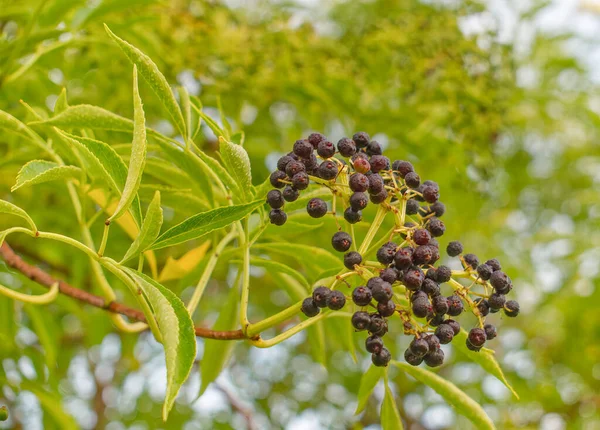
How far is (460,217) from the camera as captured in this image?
3008 mm

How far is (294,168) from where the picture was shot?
1.03m

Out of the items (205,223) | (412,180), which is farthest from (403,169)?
(205,223)

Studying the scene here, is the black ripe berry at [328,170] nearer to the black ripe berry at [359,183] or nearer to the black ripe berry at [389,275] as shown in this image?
the black ripe berry at [359,183]

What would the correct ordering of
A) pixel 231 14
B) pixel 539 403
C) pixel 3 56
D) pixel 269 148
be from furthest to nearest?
pixel 539 403 < pixel 231 14 < pixel 269 148 < pixel 3 56

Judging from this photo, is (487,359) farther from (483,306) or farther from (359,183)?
(359,183)

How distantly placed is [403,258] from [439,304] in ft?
0.32

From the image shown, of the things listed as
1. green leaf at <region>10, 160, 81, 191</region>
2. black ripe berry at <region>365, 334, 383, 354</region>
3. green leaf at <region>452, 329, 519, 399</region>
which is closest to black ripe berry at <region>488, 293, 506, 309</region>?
green leaf at <region>452, 329, 519, 399</region>

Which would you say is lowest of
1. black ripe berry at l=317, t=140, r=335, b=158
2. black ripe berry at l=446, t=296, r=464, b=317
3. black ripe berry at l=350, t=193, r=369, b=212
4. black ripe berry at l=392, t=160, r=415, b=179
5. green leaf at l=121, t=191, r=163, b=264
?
black ripe berry at l=446, t=296, r=464, b=317

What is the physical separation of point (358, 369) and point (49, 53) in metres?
2.34

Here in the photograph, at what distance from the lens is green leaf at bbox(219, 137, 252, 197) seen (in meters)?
1.00

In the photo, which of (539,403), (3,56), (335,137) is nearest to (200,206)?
(3,56)

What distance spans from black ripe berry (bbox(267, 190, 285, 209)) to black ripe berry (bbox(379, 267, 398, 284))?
0.20 metres

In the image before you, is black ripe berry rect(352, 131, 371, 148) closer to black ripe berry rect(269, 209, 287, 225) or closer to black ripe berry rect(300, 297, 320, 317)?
black ripe berry rect(269, 209, 287, 225)

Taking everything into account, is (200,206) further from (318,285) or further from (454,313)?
(454,313)
